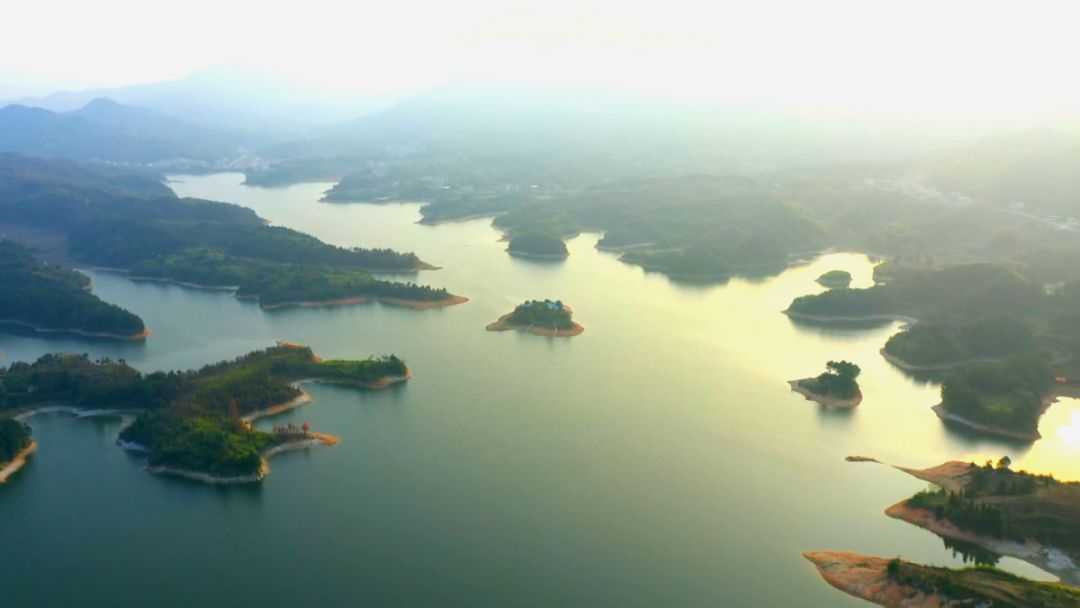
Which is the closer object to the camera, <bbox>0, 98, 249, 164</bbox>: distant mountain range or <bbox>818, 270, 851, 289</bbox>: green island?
<bbox>818, 270, 851, 289</bbox>: green island

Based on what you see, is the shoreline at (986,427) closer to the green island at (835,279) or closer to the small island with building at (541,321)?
the small island with building at (541,321)

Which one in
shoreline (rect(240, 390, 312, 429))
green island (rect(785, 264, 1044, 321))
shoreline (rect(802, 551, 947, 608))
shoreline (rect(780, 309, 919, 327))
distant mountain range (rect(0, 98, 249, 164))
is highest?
distant mountain range (rect(0, 98, 249, 164))

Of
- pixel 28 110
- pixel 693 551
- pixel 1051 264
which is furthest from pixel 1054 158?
pixel 28 110

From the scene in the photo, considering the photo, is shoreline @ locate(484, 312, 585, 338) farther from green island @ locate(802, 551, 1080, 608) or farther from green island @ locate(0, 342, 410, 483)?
green island @ locate(802, 551, 1080, 608)

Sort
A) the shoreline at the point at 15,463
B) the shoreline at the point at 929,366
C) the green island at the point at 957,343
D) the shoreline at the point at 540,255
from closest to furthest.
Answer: the shoreline at the point at 15,463, the shoreline at the point at 929,366, the green island at the point at 957,343, the shoreline at the point at 540,255

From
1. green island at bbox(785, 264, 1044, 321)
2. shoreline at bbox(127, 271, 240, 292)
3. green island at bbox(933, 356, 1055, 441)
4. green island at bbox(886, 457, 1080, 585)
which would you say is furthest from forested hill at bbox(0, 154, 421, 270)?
green island at bbox(886, 457, 1080, 585)

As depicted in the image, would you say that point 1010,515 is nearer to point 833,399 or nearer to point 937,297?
point 833,399

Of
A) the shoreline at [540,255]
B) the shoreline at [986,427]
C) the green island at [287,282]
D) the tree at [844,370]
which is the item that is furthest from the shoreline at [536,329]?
the shoreline at [540,255]

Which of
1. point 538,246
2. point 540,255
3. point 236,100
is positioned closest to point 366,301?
point 540,255
